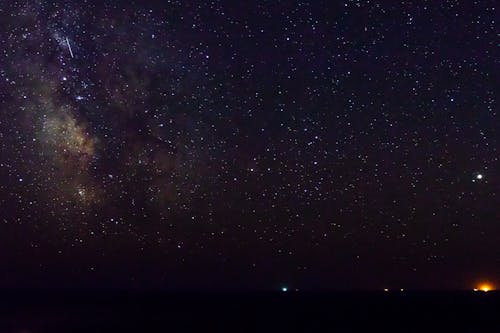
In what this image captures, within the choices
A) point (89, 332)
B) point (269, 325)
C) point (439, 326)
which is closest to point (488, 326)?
point (439, 326)

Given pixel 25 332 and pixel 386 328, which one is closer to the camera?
pixel 386 328

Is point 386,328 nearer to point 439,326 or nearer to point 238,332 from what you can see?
point 439,326

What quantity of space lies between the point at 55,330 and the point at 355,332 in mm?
18883

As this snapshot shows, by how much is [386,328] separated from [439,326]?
2719 mm

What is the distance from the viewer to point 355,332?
944 inches

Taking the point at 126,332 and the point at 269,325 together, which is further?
the point at 269,325

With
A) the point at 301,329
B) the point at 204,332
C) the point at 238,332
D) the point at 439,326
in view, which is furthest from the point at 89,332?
the point at 439,326

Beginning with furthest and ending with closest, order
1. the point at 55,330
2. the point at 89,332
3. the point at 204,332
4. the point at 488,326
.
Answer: the point at 55,330 < the point at 89,332 < the point at 204,332 < the point at 488,326

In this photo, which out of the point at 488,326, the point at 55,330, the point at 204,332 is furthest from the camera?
the point at 55,330

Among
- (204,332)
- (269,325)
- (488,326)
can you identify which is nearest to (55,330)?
(204,332)

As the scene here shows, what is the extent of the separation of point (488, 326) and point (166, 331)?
16459 mm

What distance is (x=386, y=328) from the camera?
24.4 m

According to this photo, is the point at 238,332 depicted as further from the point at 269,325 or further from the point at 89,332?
the point at 89,332

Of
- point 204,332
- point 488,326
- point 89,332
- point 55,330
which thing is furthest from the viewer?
point 55,330
